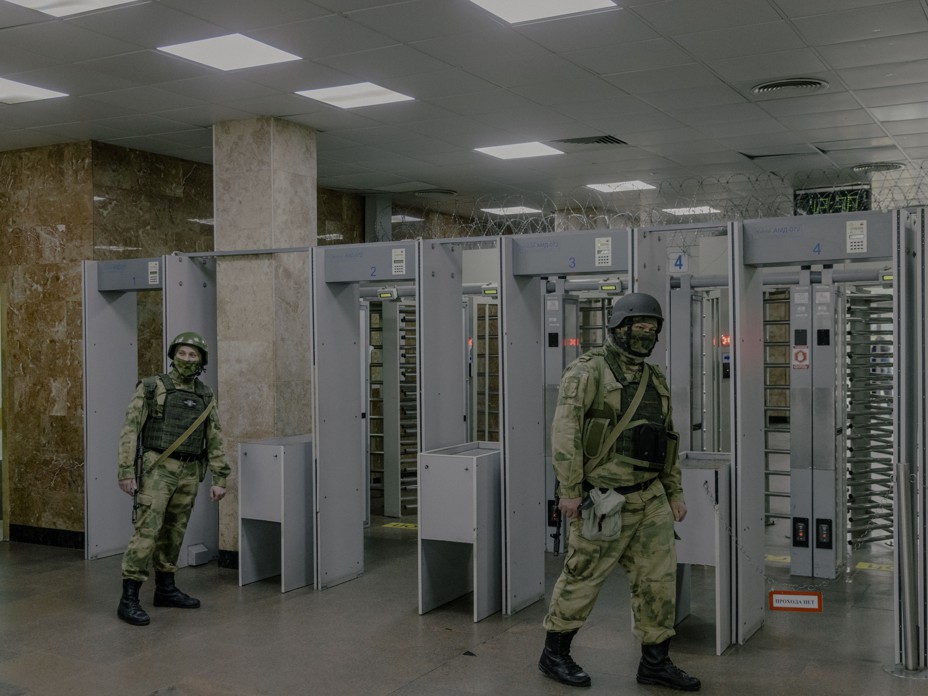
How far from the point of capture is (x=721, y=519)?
5.37 m

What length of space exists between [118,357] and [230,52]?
3.23m

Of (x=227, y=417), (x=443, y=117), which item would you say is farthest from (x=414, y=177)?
(x=227, y=417)

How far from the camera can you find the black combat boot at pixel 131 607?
615 centimetres

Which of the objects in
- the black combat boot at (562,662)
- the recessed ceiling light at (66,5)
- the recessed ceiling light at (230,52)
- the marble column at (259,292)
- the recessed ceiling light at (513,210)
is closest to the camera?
the black combat boot at (562,662)

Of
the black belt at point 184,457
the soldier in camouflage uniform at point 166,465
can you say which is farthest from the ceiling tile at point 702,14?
the black belt at point 184,457

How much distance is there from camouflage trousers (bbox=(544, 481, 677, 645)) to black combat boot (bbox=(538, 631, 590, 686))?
0.47 ft

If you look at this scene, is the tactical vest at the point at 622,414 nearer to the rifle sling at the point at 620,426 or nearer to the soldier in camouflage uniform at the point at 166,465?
the rifle sling at the point at 620,426

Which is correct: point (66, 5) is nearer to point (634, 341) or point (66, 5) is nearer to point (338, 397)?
point (338, 397)

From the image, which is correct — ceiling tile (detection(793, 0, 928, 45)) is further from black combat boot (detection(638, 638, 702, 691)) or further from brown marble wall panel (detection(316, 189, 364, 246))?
brown marble wall panel (detection(316, 189, 364, 246))

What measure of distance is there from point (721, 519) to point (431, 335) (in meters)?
2.21

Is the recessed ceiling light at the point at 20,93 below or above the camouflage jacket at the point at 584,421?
above

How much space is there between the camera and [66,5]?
17.6ft

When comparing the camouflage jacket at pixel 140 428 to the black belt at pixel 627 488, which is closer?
the black belt at pixel 627 488

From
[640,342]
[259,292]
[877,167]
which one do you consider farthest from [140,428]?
[877,167]
